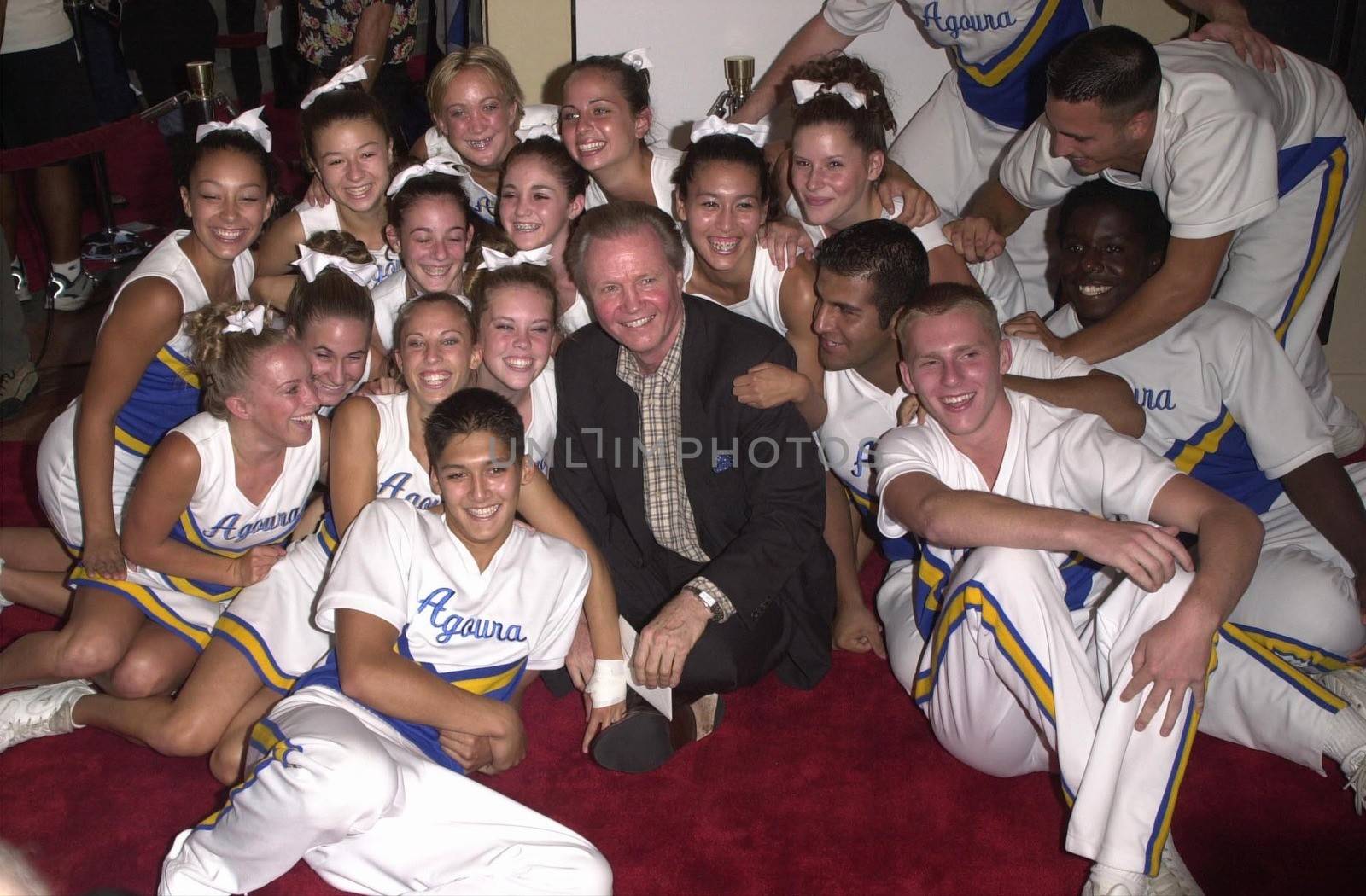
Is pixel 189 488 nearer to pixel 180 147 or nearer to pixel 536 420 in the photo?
pixel 536 420

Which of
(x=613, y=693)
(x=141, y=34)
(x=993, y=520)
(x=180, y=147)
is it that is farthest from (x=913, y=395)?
(x=141, y=34)

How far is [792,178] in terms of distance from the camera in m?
3.15

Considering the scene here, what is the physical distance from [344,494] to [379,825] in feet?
2.47

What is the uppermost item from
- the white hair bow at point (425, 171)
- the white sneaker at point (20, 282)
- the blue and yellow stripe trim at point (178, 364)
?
the white hair bow at point (425, 171)

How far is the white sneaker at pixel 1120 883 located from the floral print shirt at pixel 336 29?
3.88m

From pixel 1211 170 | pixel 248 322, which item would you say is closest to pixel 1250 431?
pixel 1211 170

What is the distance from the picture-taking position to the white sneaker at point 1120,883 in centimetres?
212

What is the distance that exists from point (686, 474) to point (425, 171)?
110 cm

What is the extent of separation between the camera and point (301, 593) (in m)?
2.65

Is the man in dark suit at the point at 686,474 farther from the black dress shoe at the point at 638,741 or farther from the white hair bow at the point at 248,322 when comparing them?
the white hair bow at the point at 248,322

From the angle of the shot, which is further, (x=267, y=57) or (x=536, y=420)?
(x=267, y=57)

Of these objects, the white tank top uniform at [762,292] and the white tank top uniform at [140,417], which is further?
the white tank top uniform at [762,292]

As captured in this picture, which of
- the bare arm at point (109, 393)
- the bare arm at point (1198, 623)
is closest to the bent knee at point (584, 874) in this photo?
the bare arm at point (1198, 623)

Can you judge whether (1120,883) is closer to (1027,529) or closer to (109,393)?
(1027,529)
